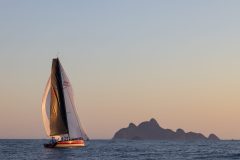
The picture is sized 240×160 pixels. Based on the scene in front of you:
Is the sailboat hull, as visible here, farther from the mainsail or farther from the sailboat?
the mainsail

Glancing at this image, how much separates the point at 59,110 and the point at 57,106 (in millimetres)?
919

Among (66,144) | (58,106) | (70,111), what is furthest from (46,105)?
(66,144)

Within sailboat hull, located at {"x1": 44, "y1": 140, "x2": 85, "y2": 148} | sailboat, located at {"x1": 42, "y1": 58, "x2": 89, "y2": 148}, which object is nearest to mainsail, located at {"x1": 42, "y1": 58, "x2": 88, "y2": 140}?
sailboat, located at {"x1": 42, "y1": 58, "x2": 89, "y2": 148}

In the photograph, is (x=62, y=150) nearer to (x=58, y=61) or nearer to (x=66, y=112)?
(x=66, y=112)

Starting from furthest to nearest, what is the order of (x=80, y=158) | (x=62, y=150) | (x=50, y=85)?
1. (x=50, y=85)
2. (x=62, y=150)
3. (x=80, y=158)

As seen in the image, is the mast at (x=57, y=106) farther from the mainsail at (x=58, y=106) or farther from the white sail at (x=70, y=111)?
the white sail at (x=70, y=111)

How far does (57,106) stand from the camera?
108500 mm

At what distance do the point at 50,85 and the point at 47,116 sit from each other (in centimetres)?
630

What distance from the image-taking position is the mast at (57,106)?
107375 millimetres

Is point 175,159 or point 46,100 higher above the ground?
point 46,100

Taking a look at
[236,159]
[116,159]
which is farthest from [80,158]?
[236,159]

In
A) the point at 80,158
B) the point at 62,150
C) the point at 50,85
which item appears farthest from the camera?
the point at 50,85

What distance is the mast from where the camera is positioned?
107375mm

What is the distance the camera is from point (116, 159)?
276ft
